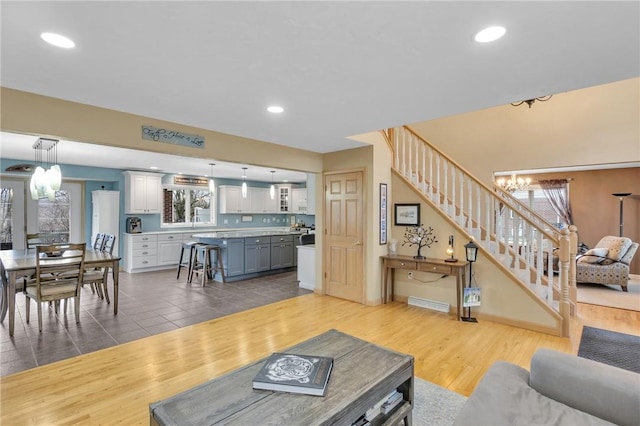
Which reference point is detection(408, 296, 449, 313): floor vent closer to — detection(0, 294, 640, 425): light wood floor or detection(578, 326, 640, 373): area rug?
detection(0, 294, 640, 425): light wood floor

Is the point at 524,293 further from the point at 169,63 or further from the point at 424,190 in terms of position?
the point at 169,63

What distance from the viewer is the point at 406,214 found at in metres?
4.97

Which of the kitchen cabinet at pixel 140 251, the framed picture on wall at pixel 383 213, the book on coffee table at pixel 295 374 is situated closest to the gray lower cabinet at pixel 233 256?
the kitchen cabinet at pixel 140 251

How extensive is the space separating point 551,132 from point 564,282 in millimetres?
3463

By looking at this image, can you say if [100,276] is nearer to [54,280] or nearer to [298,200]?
[54,280]

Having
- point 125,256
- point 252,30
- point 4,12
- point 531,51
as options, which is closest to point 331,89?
point 252,30

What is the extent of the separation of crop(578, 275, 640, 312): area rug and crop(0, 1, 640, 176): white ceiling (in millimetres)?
4104

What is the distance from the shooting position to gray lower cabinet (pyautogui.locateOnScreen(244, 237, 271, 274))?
259 inches

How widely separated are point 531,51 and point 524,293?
297 centimetres

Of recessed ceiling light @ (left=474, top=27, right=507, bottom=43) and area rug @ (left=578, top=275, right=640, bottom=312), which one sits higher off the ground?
recessed ceiling light @ (left=474, top=27, right=507, bottom=43)

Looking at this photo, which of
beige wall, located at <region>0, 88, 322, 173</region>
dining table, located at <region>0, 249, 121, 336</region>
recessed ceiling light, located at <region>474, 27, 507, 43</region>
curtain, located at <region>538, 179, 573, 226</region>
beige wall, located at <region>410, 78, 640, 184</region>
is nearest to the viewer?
recessed ceiling light, located at <region>474, 27, 507, 43</region>

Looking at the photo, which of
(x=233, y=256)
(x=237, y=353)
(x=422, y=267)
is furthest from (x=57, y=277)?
(x=422, y=267)

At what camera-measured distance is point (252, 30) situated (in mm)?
1751

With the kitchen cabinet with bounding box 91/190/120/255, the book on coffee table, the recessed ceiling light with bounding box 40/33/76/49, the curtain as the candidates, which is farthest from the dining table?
the curtain
